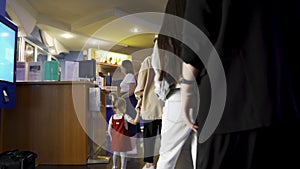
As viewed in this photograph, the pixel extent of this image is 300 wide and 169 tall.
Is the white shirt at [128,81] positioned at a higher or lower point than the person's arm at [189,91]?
higher

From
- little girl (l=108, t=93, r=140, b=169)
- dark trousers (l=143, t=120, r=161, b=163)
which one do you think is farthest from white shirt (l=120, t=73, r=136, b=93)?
dark trousers (l=143, t=120, r=161, b=163)

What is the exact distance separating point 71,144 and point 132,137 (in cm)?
74

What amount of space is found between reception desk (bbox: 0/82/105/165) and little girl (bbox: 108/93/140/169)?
29cm

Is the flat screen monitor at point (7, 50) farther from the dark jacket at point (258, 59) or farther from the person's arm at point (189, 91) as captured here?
the dark jacket at point (258, 59)

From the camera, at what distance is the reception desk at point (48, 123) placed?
2.77 metres

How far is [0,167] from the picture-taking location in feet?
5.92

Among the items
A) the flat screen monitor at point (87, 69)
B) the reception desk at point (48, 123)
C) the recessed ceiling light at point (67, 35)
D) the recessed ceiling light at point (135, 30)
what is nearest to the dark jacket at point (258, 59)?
the reception desk at point (48, 123)

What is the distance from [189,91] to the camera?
0.91 meters

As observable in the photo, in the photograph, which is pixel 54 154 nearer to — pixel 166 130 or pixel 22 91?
pixel 22 91

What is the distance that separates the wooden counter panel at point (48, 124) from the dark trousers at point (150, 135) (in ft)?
2.12

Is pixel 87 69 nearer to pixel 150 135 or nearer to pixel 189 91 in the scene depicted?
Answer: pixel 150 135

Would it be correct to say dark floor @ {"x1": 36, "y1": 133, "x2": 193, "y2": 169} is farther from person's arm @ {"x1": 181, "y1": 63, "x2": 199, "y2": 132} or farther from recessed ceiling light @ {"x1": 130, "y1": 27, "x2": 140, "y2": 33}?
recessed ceiling light @ {"x1": 130, "y1": 27, "x2": 140, "y2": 33}

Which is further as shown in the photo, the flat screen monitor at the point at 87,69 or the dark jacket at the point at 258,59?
the flat screen monitor at the point at 87,69

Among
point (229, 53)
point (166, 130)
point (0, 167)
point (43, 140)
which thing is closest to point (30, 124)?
point (43, 140)
